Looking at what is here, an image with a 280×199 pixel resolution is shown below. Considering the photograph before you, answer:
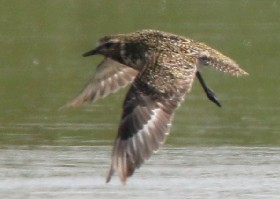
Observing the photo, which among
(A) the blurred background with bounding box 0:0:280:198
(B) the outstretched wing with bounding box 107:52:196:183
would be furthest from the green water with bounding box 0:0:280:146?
(B) the outstretched wing with bounding box 107:52:196:183

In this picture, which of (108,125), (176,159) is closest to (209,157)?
(176,159)

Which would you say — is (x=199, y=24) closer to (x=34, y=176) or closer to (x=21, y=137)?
(x=21, y=137)

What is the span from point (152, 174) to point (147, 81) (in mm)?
2607

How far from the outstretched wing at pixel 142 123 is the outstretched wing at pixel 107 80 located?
1.74 m

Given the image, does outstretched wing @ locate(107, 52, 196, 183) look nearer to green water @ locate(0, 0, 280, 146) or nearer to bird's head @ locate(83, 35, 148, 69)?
bird's head @ locate(83, 35, 148, 69)

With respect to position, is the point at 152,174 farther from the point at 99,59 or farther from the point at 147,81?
the point at 99,59

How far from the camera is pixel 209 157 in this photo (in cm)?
1234

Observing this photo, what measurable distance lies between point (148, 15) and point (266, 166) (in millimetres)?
8080

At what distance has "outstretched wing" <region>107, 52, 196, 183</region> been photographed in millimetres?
8961

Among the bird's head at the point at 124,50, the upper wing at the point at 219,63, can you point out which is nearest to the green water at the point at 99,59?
the bird's head at the point at 124,50

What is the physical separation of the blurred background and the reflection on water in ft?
0.05

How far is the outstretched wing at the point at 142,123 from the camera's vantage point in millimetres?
8961

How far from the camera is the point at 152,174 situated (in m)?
11.9

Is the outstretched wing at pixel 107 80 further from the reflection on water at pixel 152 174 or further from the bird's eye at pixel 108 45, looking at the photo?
the reflection on water at pixel 152 174
